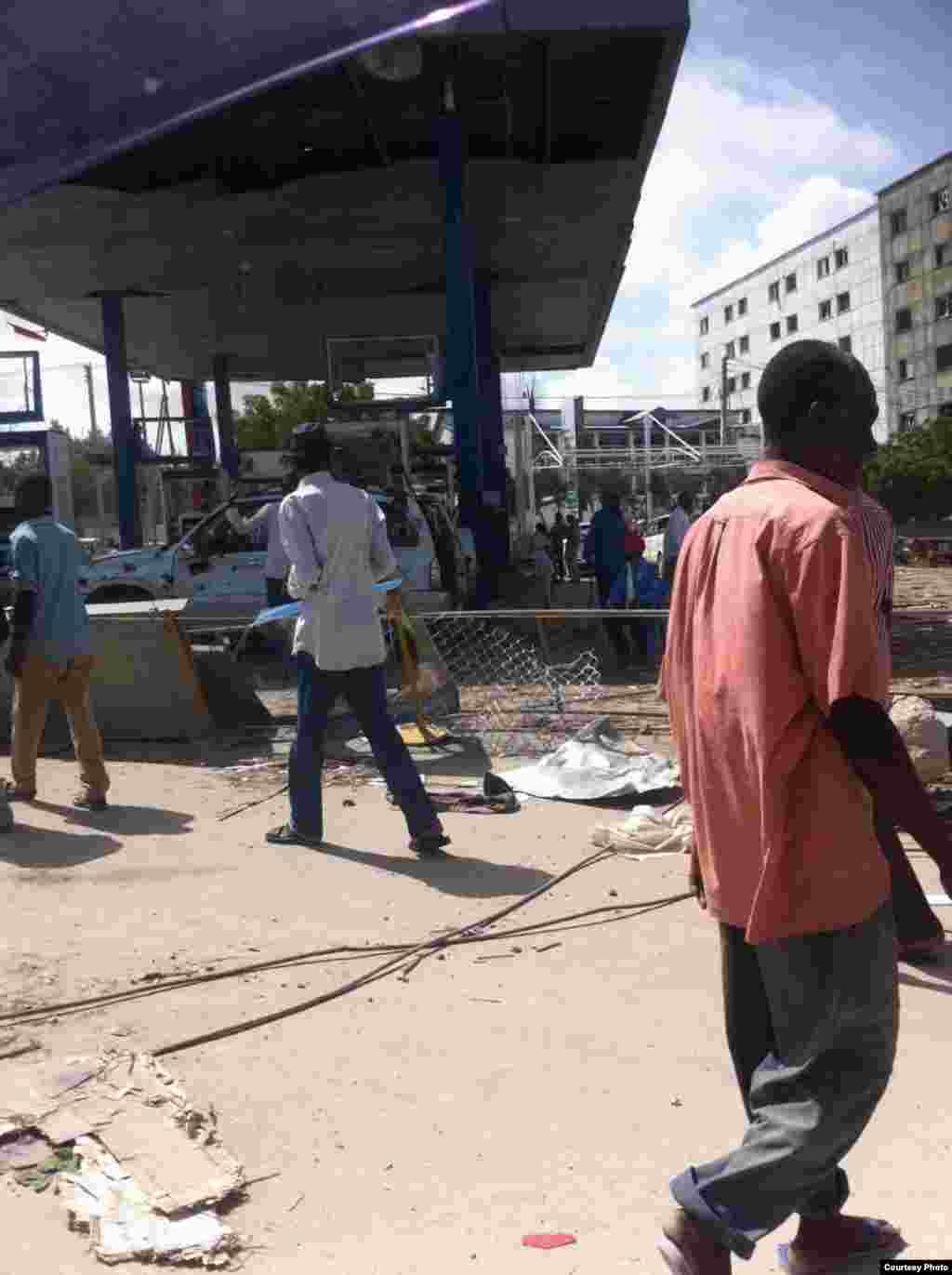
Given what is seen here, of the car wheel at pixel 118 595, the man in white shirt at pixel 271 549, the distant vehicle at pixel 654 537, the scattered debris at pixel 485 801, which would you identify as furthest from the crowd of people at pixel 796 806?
→ the distant vehicle at pixel 654 537

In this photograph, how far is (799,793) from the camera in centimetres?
236

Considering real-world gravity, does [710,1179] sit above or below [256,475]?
below

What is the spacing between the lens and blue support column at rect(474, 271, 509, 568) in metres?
21.1

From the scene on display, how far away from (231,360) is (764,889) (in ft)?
104

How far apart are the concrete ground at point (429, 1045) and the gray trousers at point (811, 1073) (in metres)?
0.54

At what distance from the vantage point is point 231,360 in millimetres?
32750

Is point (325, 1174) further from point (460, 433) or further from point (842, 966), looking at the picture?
point (460, 433)

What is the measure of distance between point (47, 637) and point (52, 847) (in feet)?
3.90

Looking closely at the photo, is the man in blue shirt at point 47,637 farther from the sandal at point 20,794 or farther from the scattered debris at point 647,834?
the scattered debris at point 647,834

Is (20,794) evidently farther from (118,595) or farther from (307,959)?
(118,595)

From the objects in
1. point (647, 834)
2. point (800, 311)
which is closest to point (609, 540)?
point (647, 834)

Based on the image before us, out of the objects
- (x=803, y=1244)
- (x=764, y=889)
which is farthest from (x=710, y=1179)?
(x=764, y=889)

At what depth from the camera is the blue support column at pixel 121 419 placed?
2378 cm

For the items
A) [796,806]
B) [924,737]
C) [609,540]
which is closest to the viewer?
[796,806]
